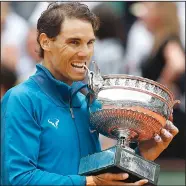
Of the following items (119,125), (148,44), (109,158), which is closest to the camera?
(109,158)

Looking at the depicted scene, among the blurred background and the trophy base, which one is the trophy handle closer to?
the trophy base

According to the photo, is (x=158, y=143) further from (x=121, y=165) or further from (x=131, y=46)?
(x=131, y=46)

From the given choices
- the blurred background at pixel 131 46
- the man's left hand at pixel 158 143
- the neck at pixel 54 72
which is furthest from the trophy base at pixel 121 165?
the blurred background at pixel 131 46

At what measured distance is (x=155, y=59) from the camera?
5.41 m

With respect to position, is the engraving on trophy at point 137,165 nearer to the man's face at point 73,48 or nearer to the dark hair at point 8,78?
the man's face at point 73,48

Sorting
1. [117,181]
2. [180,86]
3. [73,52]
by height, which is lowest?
[117,181]

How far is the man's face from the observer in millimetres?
2613

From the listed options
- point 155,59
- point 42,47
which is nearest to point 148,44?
point 155,59

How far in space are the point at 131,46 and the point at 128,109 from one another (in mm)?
2840

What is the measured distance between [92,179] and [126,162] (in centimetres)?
15

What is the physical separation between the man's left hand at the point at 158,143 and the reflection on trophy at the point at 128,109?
0.27 ft

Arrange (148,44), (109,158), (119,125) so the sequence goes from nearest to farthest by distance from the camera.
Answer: (109,158)
(119,125)
(148,44)

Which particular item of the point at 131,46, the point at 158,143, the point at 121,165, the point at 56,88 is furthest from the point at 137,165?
the point at 131,46

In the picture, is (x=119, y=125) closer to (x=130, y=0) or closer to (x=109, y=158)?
(x=109, y=158)
